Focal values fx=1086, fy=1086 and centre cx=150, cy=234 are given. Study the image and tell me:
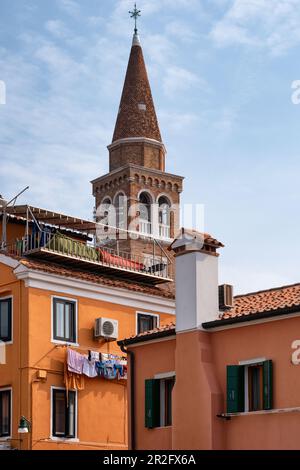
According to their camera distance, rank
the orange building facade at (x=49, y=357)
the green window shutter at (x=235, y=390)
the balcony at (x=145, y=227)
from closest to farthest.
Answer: the green window shutter at (x=235, y=390) < the orange building facade at (x=49, y=357) < the balcony at (x=145, y=227)

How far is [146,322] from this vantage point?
33.7 meters

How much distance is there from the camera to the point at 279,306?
22.8 meters

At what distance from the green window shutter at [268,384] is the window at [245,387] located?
0.15 meters

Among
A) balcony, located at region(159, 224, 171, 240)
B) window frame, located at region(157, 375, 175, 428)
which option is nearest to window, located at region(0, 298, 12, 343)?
window frame, located at region(157, 375, 175, 428)

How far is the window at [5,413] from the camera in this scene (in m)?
30.3

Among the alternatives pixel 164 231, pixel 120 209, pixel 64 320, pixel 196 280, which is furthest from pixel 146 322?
pixel 120 209

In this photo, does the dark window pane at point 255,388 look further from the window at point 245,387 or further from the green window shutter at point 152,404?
the green window shutter at point 152,404

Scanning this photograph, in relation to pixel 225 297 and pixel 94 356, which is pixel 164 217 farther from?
pixel 225 297

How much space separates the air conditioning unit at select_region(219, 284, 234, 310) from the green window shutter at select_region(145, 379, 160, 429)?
7.95 ft

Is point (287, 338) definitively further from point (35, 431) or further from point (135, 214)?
point (135, 214)

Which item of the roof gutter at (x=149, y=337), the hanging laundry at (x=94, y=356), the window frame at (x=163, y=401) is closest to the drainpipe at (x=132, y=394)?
the roof gutter at (x=149, y=337)

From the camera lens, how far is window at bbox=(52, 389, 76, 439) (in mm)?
30359

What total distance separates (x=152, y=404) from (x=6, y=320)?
24.0 feet

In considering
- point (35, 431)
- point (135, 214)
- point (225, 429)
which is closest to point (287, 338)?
point (225, 429)
